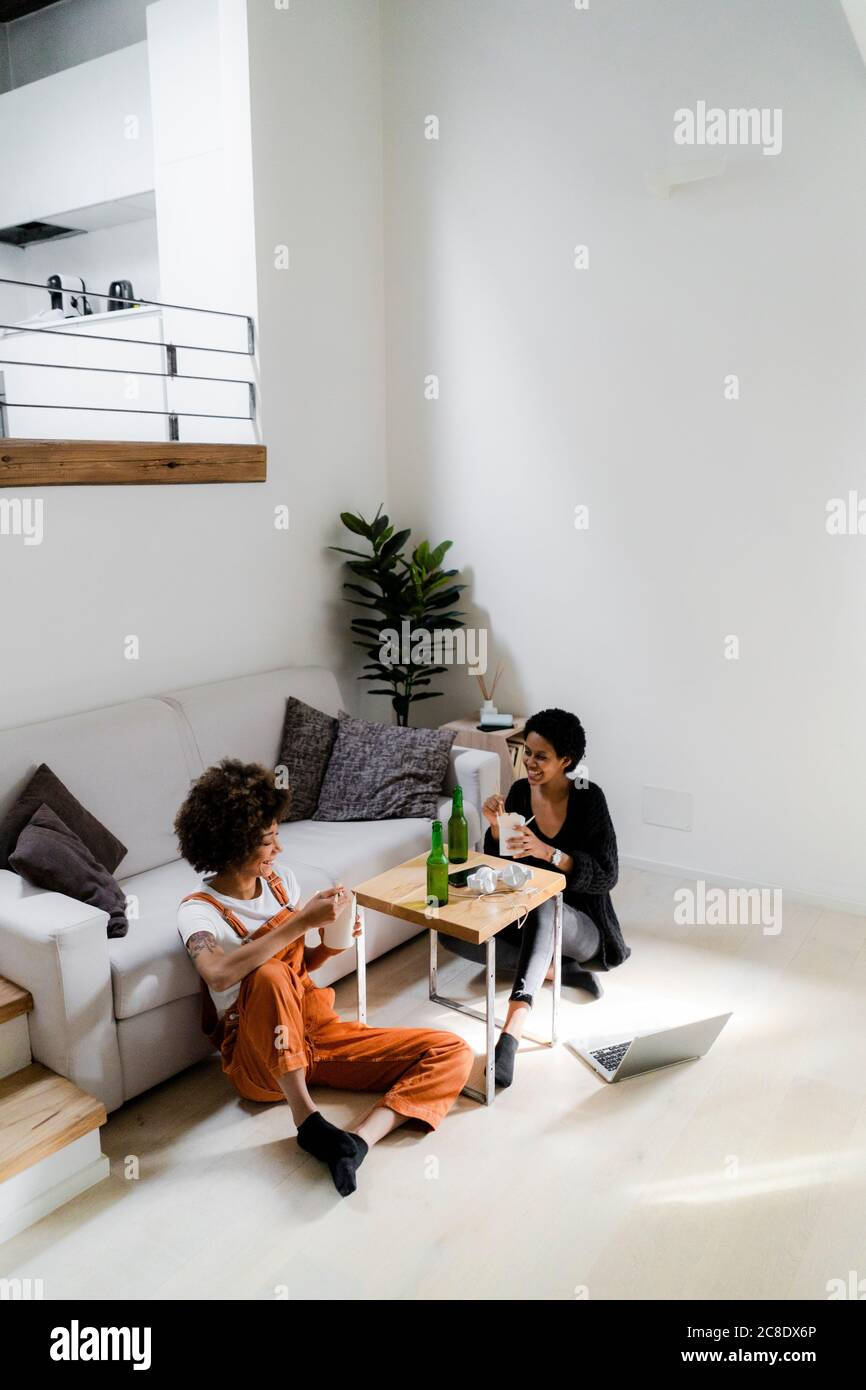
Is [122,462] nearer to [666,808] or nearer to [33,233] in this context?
[666,808]

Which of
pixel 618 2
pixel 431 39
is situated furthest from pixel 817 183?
pixel 431 39

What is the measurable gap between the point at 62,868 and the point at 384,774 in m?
1.20

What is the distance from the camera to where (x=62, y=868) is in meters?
2.50

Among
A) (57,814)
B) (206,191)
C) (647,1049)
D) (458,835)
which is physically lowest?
(647,1049)

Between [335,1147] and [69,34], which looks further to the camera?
[69,34]

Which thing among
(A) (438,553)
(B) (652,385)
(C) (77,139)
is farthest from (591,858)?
(C) (77,139)

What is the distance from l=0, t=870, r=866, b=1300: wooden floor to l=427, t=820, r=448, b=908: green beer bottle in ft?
1.60

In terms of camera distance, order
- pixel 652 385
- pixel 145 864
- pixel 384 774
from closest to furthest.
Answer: pixel 145 864 → pixel 384 774 → pixel 652 385

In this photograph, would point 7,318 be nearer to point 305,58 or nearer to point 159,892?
point 305,58

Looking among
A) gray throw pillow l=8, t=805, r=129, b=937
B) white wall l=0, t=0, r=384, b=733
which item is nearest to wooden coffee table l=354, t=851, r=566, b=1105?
gray throw pillow l=8, t=805, r=129, b=937

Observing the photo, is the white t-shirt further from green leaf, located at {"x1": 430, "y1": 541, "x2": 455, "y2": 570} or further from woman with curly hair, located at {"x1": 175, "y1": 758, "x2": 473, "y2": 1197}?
green leaf, located at {"x1": 430, "y1": 541, "x2": 455, "y2": 570}

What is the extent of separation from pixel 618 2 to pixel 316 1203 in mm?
3853

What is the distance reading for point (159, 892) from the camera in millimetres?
2805

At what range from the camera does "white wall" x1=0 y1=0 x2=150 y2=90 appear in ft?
15.1
